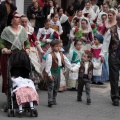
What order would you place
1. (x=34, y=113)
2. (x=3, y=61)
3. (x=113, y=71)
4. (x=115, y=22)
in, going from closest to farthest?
(x=34, y=113) < (x=3, y=61) < (x=113, y=71) < (x=115, y=22)

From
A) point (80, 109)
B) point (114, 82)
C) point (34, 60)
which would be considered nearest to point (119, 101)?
point (114, 82)

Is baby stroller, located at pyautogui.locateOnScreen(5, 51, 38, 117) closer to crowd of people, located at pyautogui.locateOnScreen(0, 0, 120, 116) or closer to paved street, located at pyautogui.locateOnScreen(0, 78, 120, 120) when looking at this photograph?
crowd of people, located at pyautogui.locateOnScreen(0, 0, 120, 116)

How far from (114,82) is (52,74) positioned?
4.46 feet

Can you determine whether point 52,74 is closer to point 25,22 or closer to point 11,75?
point 11,75

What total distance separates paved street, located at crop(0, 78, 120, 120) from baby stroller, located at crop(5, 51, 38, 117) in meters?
0.16

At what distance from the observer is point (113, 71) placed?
10781 mm

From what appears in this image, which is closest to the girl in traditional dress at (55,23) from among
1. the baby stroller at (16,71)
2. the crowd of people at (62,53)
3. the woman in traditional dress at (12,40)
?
the crowd of people at (62,53)

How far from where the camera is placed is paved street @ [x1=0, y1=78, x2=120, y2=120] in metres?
9.62

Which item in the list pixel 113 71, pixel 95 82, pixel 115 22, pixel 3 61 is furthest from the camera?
pixel 95 82

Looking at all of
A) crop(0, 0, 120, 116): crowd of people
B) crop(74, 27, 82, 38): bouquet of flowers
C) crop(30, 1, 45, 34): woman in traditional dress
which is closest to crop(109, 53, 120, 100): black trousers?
crop(0, 0, 120, 116): crowd of people

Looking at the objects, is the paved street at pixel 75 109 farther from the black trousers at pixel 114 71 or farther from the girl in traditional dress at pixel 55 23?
the girl in traditional dress at pixel 55 23

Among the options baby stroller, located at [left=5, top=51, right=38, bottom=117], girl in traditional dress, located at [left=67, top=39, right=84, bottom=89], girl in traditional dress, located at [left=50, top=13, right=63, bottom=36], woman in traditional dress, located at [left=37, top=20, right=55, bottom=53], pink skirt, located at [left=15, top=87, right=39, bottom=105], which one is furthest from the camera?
girl in traditional dress, located at [left=50, top=13, right=63, bottom=36]

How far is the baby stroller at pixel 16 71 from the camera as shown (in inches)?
372

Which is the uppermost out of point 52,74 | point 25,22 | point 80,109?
point 25,22
